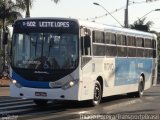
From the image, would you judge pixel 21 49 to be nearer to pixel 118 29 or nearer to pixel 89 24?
pixel 89 24

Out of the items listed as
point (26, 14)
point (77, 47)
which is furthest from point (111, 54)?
point (26, 14)

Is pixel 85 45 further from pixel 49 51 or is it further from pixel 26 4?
pixel 26 4

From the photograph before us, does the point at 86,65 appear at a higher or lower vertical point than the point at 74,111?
higher

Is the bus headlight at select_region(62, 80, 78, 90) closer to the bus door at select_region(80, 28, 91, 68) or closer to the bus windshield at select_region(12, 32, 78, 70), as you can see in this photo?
the bus windshield at select_region(12, 32, 78, 70)

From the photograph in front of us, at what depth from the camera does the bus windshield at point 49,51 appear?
1758 cm

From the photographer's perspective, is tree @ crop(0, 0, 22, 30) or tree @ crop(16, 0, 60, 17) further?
tree @ crop(0, 0, 22, 30)

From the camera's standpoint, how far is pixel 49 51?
57.8 ft

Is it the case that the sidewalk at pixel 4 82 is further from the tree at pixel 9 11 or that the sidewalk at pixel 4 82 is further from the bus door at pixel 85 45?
the bus door at pixel 85 45

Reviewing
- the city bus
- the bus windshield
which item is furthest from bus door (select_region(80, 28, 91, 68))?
the bus windshield

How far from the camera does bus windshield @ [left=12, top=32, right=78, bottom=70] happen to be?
17578 mm

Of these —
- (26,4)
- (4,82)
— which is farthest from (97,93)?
(26,4)

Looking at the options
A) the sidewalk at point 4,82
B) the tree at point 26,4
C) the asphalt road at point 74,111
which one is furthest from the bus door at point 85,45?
the tree at point 26,4

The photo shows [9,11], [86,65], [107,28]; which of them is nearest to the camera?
[86,65]

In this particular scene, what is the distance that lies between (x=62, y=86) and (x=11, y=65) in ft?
6.44
